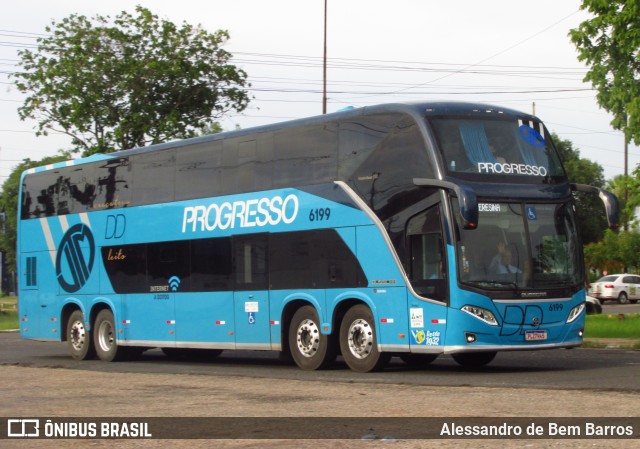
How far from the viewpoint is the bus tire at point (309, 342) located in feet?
65.0

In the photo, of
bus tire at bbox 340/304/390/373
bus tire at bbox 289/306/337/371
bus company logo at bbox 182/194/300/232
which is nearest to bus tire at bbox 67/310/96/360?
bus company logo at bbox 182/194/300/232

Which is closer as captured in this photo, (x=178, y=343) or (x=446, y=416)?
(x=446, y=416)

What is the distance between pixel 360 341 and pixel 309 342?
1.32m

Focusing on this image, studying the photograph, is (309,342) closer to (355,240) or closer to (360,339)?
(360,339)

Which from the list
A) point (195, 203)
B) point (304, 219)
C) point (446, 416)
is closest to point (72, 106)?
point (195, 203)

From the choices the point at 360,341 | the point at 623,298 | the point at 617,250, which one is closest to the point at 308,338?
the point at 360,341

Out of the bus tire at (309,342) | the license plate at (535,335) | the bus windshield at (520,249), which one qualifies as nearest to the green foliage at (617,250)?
the bus tire at (309,342)

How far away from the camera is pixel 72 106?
36.7 meters

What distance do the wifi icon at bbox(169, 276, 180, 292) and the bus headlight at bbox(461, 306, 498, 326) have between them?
745 cm

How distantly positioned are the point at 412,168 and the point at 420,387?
4.04 meters

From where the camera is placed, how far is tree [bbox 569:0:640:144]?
103 feet

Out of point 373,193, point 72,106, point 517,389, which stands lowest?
point 517,389

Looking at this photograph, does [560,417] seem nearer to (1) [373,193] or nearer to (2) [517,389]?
(2) [517,389]

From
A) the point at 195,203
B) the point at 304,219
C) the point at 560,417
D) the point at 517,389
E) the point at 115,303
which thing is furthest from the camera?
the point at 115,303
